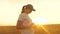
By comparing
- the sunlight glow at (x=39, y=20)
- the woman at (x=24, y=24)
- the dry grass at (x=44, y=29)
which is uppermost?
the woman at (x=24, y=24)

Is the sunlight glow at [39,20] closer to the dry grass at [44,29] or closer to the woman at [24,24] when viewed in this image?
Result: the dry grass at [44,29]

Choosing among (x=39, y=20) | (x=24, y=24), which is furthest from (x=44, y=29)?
(x=24, y=24)

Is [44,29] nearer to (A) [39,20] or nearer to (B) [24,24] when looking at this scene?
(A) [39,20]

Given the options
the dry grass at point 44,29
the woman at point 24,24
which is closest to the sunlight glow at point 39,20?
the dry grass at point 44,29

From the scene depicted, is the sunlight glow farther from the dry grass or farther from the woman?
the woman

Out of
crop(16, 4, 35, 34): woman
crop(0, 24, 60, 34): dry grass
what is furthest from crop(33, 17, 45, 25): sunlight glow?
crop(16, 4, 35, 34): woman

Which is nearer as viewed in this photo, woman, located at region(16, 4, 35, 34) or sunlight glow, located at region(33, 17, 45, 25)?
woman, located at region(16, 4, 35, 34)

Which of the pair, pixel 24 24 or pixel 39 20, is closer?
pixel 24 24

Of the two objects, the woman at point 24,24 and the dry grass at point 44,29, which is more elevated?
the woman at point 24,24

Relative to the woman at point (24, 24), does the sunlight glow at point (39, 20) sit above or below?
below

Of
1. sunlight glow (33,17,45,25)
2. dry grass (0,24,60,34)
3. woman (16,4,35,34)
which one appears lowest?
dry grass (0,24,60,34)

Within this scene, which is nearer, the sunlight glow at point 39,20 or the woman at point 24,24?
the woman at point 24,24

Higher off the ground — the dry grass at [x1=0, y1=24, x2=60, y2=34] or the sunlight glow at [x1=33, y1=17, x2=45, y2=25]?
the sunlight glow at [x1=33, y1=17, x2=45, y2=25]

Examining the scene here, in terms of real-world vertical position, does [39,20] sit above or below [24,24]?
below
